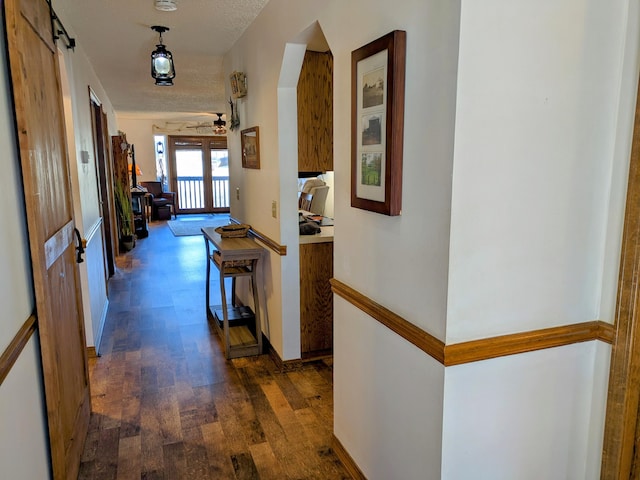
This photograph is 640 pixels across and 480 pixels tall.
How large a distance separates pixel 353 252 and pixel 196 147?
33.8 ft

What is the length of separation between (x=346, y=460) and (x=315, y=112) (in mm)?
2152

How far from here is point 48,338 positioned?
1715 mm

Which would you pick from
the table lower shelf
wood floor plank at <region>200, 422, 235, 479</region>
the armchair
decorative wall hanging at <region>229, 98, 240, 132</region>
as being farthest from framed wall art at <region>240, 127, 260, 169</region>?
the armchair

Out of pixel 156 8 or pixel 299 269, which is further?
pixel 299 269

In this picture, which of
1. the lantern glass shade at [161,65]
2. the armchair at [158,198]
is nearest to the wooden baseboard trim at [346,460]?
the lantern glass shade at [161,65]

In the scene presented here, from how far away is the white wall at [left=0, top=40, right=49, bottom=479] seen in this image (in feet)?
4.40

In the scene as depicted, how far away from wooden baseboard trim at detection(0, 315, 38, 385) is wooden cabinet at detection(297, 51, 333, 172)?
77.3 inches

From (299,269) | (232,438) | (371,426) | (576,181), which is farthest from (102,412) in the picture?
(576,181)

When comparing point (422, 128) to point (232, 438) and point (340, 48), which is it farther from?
point (232, 438)

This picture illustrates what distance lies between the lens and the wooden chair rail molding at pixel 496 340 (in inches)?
54.5

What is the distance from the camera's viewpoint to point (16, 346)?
4.67ft

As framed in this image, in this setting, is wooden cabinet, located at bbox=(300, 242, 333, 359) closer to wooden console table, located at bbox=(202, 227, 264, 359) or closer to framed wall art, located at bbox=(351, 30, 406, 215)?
wooden console table, located at bbox=(202, 227, 264, 359)

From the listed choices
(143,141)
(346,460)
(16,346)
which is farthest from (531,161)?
(143,141)

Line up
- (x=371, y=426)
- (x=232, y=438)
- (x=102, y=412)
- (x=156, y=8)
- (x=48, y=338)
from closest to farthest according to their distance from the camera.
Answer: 1. (x=48, y=338)
2. (x=371, y=426)
3. (x=232, y=438)
4. (x=102, y=412)
5. (x=156, y=8)
